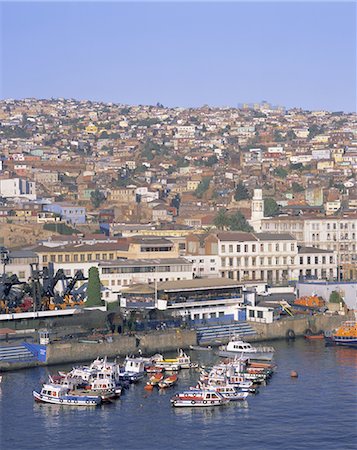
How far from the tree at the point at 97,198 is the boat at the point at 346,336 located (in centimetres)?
3265

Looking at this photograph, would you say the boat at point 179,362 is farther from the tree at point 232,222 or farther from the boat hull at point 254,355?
the tree at point 232,222

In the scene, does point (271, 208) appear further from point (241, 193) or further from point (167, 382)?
point (167, 382)

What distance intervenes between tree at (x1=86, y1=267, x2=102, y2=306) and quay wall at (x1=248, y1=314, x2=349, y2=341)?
4.02 m

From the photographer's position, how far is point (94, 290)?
3325 centimetres

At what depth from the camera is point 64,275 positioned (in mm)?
35500

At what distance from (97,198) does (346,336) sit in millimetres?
35022

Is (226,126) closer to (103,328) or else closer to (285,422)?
(103,328)

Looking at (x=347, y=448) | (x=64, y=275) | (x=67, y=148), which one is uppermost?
(x=67, y=148)

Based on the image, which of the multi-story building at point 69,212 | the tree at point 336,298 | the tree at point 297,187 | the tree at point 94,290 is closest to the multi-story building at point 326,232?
the tree at point 336,298

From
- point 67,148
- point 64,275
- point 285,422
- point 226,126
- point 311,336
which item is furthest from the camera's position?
point 226,126

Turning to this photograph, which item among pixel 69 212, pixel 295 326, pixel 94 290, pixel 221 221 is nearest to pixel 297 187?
pixel 69 212

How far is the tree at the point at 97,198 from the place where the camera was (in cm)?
6474

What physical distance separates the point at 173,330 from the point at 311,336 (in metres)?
4.22

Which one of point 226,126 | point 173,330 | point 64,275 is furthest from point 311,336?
point 226,126
